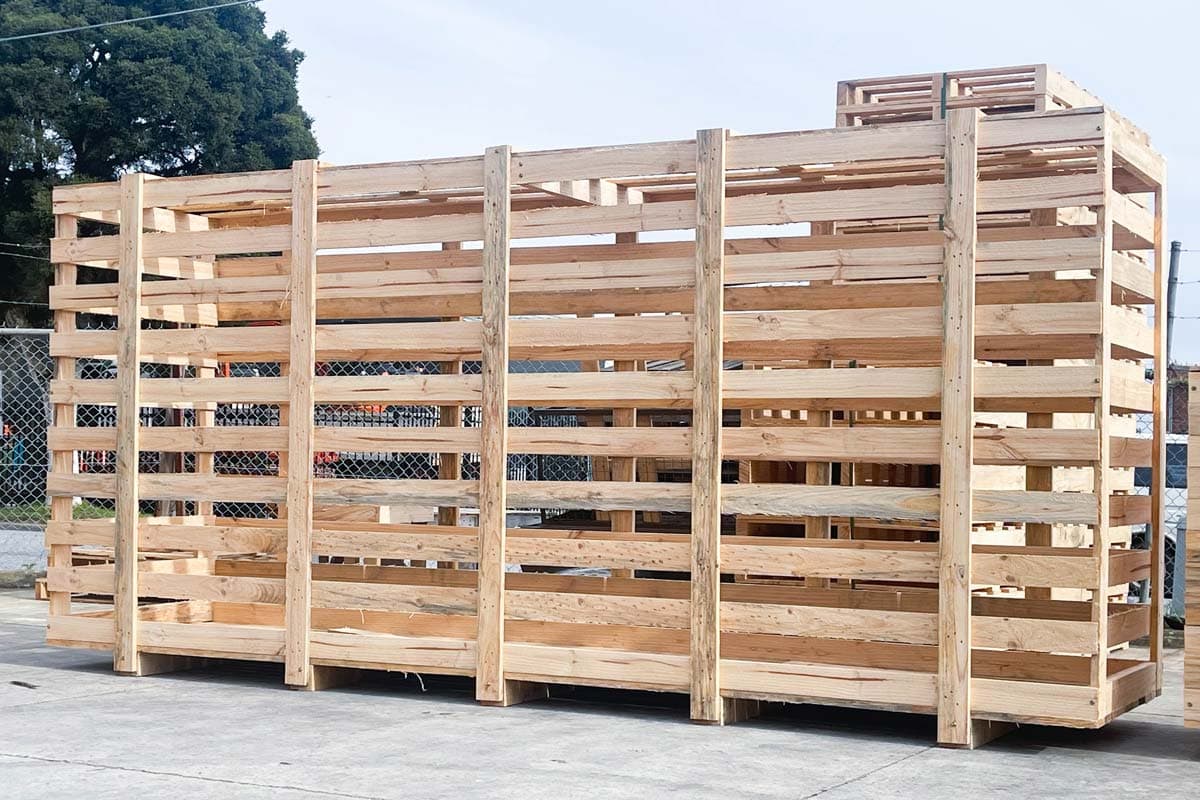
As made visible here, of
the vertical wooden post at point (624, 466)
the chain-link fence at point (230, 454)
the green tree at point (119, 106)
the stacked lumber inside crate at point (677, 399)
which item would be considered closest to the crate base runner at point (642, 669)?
the stacked lumber inside crate at point (677, 399)

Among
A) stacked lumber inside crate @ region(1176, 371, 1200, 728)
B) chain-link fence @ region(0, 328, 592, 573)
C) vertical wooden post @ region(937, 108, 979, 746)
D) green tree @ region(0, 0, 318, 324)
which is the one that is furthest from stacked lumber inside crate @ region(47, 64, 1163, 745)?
green tree @ region(0, 0, 318, 324)

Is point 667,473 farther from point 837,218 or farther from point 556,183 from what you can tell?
point 837,218

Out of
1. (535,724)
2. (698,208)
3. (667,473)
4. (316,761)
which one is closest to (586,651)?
(535,724)

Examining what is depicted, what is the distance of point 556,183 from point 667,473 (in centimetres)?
460

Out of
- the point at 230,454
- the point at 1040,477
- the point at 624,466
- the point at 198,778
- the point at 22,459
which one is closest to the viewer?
the point at 198,778

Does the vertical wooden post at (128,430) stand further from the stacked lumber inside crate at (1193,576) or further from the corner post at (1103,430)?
the stacked lumber inside crate at (1193,576)

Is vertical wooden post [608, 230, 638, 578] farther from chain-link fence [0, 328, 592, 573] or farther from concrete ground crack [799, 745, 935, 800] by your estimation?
chain-link fence [0, 328, 592, 573]

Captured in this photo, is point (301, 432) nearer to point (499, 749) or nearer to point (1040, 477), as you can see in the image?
point (499, 749)

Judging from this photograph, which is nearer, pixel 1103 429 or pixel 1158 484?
pixel 1103 429

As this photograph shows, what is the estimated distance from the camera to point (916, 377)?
308 inches

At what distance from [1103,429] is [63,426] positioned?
6600mm

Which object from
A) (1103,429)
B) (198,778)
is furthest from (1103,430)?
(198,778)

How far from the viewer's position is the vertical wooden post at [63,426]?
10273 millimetres

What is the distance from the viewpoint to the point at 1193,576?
7.57 metres
